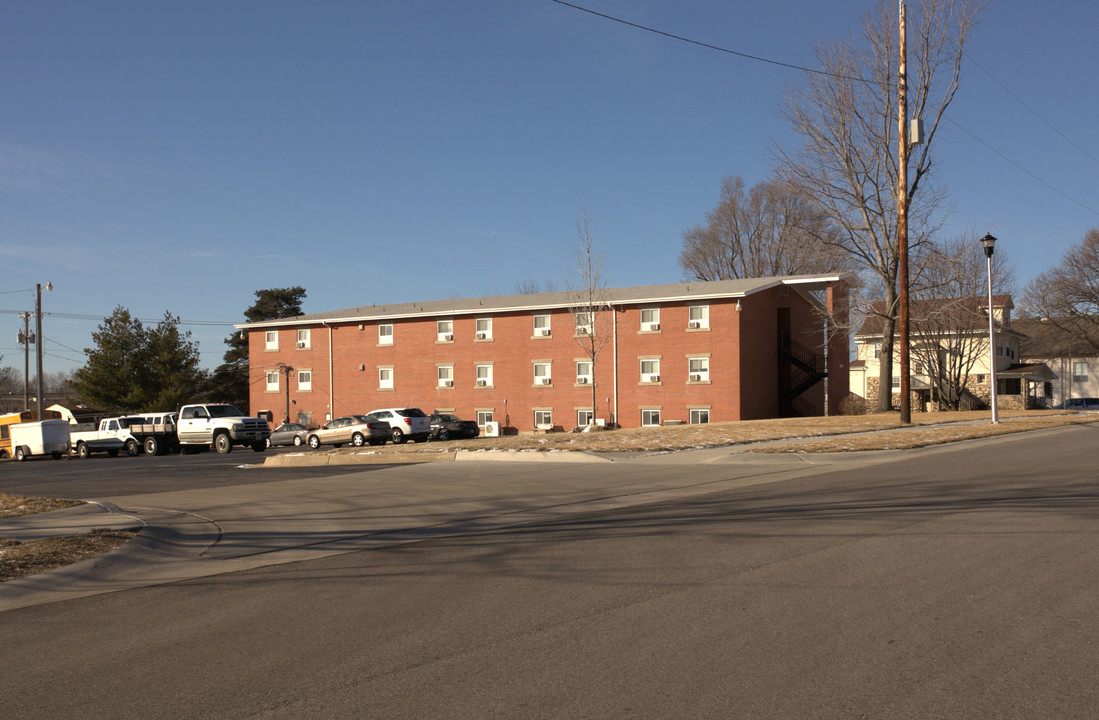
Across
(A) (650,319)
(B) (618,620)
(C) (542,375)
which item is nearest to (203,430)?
(C) (542,375)

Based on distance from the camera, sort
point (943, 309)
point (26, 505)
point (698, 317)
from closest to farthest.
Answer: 1. point (26, 505)
2. point (943, 309)
3. point (698, 317)

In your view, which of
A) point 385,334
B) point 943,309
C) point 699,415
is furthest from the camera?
point 385,334

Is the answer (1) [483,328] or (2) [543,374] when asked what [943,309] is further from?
(1) [483,328]

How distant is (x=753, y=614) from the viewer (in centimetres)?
584

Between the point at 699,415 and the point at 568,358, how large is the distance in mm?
7800

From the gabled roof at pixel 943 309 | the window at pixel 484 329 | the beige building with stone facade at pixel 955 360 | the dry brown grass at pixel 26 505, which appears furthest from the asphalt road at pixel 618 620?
the window at pixel 484 329

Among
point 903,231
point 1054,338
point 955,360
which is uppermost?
point 903,231

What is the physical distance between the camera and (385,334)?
161 feet

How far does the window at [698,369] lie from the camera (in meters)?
40.4

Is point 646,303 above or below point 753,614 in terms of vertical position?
above

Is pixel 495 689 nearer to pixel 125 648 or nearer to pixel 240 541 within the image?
pixel 125 648

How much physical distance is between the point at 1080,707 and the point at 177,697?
4752 millimetres

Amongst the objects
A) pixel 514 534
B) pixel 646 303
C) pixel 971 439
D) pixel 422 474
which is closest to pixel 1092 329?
pixel 646 303

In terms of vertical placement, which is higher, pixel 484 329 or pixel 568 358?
pixel 484 329
